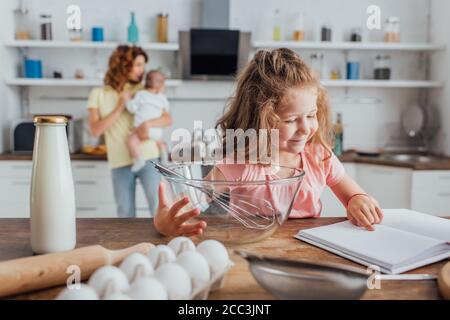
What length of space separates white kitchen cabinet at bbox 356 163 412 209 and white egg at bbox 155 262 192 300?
2655 millimetres

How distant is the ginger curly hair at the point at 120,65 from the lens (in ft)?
9.27

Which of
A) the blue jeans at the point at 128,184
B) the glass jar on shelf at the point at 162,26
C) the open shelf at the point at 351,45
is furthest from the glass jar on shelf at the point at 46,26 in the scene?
the open shelf at the point at 351,45

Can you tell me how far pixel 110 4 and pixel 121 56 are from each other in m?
0.99

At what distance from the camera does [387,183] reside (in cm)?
309

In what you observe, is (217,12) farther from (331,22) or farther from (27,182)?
(27,182)

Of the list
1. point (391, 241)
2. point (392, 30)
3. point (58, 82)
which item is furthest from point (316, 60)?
point (391, 241)

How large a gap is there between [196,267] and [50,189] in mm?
326

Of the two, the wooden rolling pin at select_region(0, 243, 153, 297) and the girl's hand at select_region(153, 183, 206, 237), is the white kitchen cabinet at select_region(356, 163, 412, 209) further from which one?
the wooden rolling pin at select_region(0, 243, 153, 297)

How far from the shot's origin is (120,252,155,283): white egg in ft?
1.99

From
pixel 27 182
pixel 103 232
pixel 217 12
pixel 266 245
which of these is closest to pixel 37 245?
pixel 103 232

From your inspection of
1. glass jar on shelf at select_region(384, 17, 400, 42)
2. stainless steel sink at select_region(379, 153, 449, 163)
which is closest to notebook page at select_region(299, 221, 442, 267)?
stainless steel sink at select_region(379, 153, 449, 163)

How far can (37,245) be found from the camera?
32.2 inches
